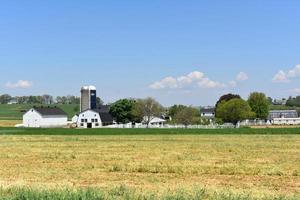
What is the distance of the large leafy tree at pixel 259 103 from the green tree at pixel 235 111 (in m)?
15.5

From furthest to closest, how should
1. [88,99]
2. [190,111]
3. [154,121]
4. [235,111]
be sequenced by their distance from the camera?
[88,99] → [154,121] → [190,111] → [235,111]

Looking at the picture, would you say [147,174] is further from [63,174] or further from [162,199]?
[162,199]

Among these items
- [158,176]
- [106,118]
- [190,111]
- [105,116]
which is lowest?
[158,176]

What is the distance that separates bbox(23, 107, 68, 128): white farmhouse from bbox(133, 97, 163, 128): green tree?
103 ft

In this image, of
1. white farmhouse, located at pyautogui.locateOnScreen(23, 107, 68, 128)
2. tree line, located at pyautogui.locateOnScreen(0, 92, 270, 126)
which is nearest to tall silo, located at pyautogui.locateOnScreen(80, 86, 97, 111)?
white farmhouse, located at pyautogui.locateOnScreen(23, 107, 68, 128)

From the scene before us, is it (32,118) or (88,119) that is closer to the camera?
(88,119)

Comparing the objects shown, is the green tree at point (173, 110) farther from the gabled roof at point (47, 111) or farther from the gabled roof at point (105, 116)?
the gabled roof at point (47, 111)

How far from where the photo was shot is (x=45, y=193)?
39.7 ft

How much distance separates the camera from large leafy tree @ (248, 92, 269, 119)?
158 meters

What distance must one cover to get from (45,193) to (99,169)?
39.4 ft

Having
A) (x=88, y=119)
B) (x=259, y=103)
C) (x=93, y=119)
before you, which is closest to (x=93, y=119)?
(x=93, y=119)

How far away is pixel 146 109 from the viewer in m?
148

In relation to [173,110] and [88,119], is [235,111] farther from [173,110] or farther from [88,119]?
[88,119]

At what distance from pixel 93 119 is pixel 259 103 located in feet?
176
